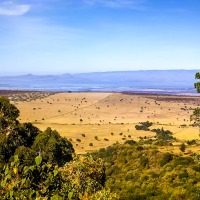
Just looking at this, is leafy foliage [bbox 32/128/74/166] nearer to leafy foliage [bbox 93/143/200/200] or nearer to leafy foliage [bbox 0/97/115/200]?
leafy foliage [bbox 0/97/115/200]

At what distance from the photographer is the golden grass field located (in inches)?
2557

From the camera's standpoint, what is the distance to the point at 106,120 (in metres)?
94.5

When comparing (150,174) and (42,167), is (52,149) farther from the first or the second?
(42,167)

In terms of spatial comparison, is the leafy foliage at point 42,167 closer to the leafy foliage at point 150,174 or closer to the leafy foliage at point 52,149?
the leafy foliage at point 52,149

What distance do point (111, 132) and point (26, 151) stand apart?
1935 inches

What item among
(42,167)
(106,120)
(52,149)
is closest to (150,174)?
(52,149)

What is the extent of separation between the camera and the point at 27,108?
116000 mm

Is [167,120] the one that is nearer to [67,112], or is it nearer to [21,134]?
[67,112]

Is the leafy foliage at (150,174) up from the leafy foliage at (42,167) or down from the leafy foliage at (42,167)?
down

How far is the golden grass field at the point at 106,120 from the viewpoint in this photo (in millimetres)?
64938

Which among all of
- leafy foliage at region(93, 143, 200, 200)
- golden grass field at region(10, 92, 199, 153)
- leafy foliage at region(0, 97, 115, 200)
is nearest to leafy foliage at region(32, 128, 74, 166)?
leafy foliage at region(0, 97, 115, 200)

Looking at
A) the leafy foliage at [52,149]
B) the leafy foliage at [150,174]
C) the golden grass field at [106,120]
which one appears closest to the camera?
the leafy foliage at [150,174]

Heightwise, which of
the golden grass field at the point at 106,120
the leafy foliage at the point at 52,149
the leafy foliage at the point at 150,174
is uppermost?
the leafy foliage at the point at 52,149

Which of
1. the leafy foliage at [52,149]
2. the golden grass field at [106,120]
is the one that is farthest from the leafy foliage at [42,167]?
the golden grass field at [106,120]
